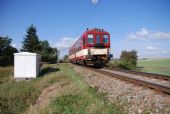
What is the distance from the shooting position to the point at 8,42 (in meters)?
56.2

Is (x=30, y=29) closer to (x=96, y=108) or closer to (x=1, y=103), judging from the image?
(x=1, y=103)

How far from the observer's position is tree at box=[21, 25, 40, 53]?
6844 centimetres

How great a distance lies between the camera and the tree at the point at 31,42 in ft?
225

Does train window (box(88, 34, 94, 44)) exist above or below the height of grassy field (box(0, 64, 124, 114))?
above

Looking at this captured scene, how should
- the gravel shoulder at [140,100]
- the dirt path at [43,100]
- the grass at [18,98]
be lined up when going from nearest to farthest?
the gravel shoulder at [140,100]
the dirt path at [43,100]
the grass at [18,98]

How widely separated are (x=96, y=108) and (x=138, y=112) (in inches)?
58.3

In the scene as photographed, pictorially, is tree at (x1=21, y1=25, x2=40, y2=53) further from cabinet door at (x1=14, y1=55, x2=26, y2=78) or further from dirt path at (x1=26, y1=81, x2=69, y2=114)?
dirt path at (x1=26, y1=81, x2=69, y2=114)

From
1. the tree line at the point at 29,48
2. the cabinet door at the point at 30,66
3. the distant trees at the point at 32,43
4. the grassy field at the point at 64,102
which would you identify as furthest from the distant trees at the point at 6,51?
Answer: the grassy field at the point at 64,102

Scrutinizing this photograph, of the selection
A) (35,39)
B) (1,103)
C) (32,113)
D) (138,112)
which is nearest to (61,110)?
(32,113)

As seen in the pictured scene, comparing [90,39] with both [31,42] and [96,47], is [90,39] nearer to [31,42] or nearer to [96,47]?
[96,47]

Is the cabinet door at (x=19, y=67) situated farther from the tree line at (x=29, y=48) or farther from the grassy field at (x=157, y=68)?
the tree line at (x=29, y=48)

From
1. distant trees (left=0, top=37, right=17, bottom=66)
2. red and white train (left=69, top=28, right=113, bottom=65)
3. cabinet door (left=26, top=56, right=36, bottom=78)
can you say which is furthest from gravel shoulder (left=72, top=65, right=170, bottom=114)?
distant trees (left=0, top=37, right=17, bottom=66)

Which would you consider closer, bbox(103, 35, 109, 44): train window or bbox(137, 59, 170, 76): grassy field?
bbox(103, 35, 109, 44): train window

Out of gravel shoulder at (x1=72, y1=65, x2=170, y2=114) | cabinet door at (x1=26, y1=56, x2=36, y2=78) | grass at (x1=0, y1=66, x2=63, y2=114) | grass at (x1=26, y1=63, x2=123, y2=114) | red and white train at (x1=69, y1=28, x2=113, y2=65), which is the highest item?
red and white train at (x1=69, y1=28, x2=113, y2=65)
